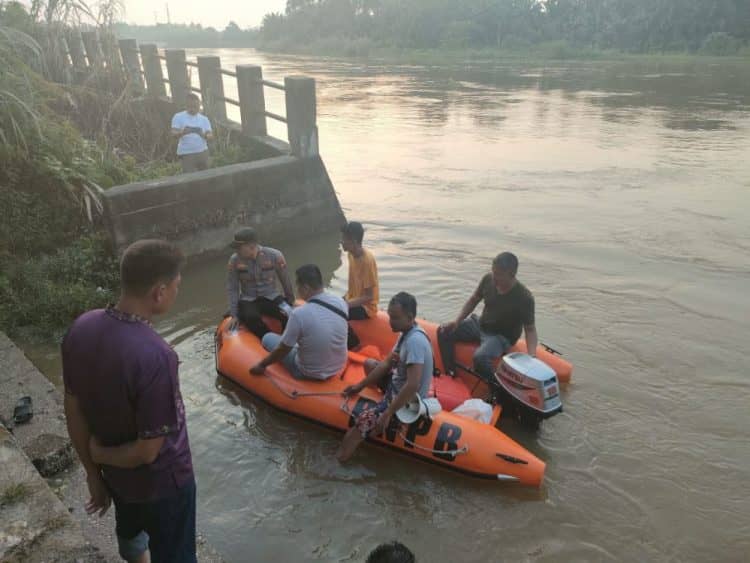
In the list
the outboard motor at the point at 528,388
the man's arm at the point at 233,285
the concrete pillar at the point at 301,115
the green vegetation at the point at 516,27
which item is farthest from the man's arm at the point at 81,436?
the green vegetation at the point at 516,27

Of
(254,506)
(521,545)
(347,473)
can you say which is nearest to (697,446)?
(521,545)

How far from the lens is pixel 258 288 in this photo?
562 cm

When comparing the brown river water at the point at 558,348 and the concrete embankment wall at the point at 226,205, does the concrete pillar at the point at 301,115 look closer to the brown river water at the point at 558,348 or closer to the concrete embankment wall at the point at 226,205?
the concrete embankment wall at the point at 226,205

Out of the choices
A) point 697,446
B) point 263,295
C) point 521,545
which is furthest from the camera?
point 263,295

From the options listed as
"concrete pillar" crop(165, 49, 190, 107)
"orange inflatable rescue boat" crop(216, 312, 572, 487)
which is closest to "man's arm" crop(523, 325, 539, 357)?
"orange inflatable rescue boat" crop(216, 312, 572, 487)

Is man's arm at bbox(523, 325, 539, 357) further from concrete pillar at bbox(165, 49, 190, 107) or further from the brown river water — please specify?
concrete pillar at bbox(165, 49, 190, 107)

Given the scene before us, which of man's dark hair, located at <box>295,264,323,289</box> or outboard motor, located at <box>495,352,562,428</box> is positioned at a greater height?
man's dark hair, located at <box>295,264,323,289</box>

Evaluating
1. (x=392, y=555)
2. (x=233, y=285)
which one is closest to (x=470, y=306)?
(x=233, y=285)

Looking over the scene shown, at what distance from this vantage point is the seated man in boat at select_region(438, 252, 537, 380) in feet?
15.8

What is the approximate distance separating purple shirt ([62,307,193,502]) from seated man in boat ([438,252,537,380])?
3163mm

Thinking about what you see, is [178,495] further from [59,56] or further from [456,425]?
[59,56]

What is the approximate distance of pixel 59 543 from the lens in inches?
107

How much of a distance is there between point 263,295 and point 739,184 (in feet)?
36.7

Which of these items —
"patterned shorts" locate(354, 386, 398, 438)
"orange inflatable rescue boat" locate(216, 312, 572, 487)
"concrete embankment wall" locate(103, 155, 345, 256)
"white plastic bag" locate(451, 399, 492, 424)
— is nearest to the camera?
"orange inflatable rescue boat" locate(216, 312, 572, 487)
